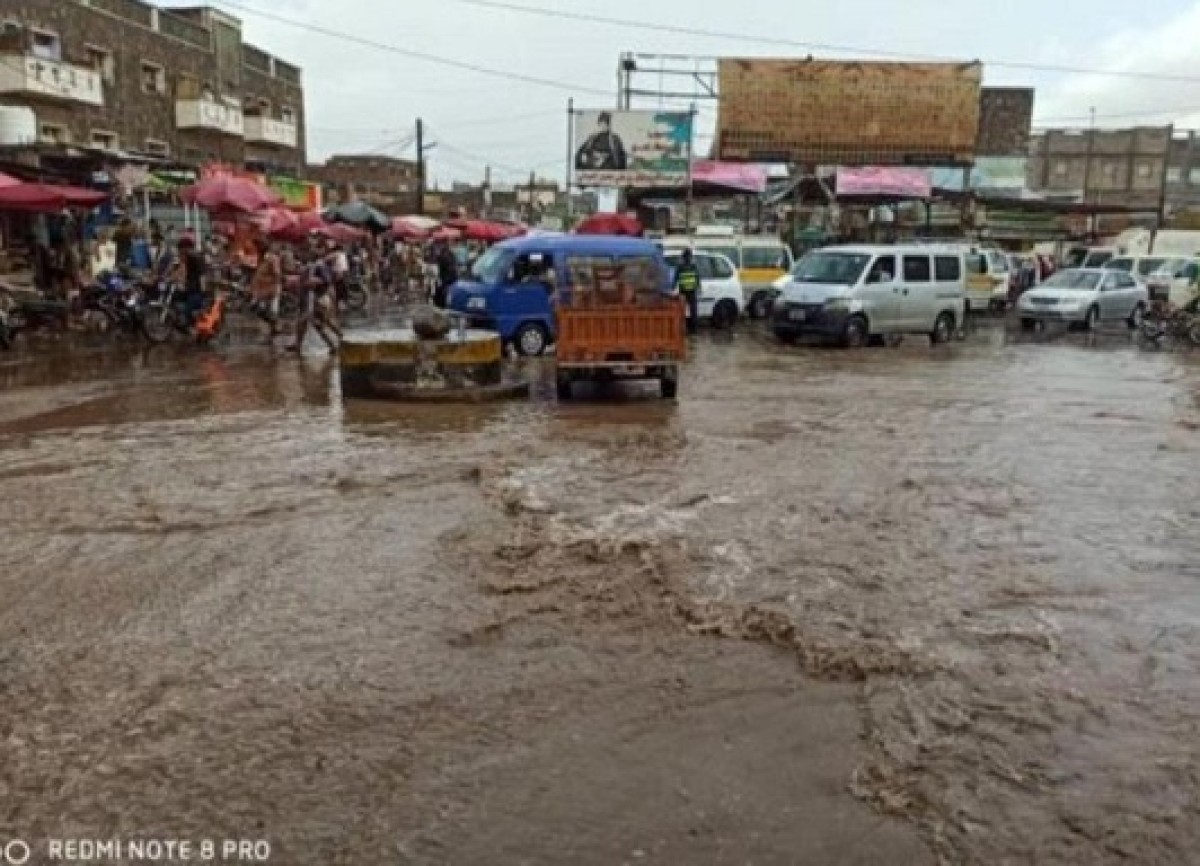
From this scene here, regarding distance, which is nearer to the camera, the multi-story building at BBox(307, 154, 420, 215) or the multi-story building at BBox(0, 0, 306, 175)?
the multi-story building at BBox(0, 0, 306, 175)

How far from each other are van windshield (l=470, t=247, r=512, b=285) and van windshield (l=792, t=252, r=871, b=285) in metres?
6.33

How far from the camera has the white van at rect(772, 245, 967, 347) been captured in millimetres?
20266

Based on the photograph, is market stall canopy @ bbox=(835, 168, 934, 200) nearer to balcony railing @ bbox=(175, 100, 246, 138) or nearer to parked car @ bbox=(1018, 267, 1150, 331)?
parked car @ bbox=(1018, 267, 1150, 331)

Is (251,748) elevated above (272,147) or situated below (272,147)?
below

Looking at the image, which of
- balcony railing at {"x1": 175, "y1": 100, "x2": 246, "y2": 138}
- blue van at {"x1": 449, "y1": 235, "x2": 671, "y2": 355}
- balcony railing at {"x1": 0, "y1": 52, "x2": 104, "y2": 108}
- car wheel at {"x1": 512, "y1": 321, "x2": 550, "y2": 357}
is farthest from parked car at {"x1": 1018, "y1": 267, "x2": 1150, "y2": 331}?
balcony railing at {"x1": 175, "y1": 100, "x2": 246, "y2": 138}

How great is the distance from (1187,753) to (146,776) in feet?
12.2

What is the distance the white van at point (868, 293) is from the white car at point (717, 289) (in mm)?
1674

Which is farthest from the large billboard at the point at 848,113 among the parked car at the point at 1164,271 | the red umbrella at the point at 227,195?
the red umbrella at the point at 227,195

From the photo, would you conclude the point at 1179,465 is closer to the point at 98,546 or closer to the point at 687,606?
the point at 687,606

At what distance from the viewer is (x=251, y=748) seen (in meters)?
4.16

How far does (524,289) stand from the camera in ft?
55.3

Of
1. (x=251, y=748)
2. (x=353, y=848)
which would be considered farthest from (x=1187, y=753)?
(x=251, y=748)

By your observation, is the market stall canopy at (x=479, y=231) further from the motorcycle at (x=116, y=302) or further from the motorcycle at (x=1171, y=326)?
the motorcycle at (x=1171, y=326)

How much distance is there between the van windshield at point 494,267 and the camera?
1673cm
